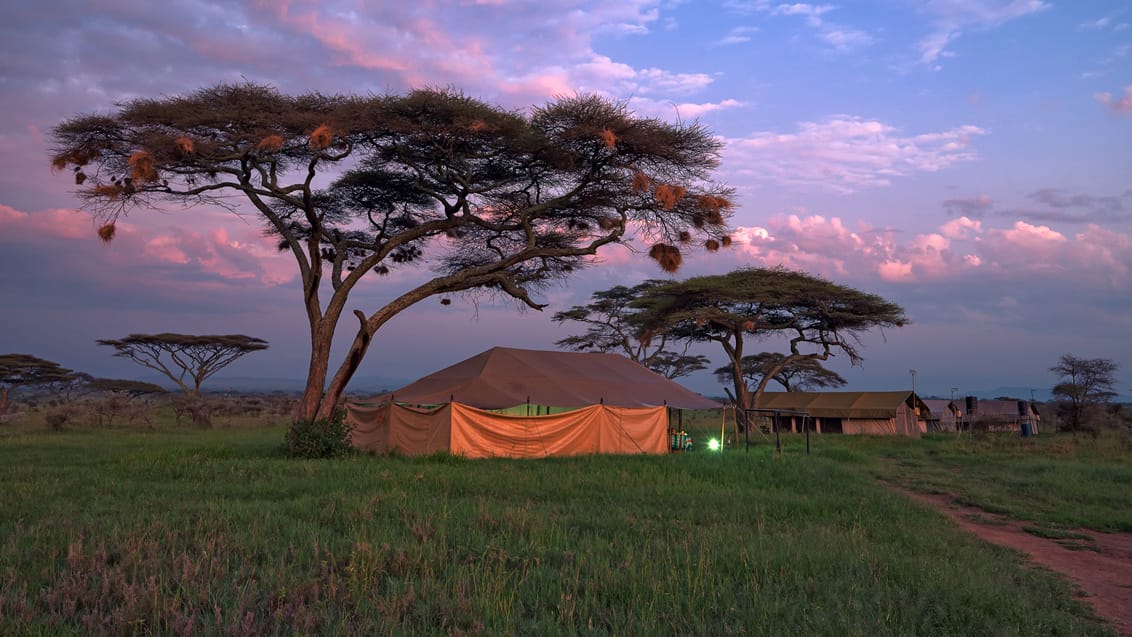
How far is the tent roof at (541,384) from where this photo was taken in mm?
19578

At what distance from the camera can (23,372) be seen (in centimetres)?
4431

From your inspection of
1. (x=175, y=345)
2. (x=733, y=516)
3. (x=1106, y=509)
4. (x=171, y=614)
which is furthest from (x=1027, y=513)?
(x=175, y=345)

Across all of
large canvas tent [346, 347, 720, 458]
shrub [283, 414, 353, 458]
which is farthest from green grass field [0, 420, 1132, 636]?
large canvas tent [346, 347, 720, 458]

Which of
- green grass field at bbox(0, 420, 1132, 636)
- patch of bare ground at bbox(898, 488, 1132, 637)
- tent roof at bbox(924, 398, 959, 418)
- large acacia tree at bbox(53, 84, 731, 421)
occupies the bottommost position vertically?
patch of bare ground at bbox(898, 488, 1132, 637)

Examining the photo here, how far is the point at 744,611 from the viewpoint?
5.42 meters

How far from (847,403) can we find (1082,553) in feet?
114

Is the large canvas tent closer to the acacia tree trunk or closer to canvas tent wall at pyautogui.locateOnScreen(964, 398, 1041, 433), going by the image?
the acacia tree trunk

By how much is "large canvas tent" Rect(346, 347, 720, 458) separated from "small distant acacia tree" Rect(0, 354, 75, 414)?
3331 cm

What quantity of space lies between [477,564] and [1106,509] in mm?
12032

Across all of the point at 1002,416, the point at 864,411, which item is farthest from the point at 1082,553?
the point at 1002,416

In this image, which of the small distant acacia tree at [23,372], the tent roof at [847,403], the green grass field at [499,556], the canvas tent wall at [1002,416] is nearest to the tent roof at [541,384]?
the green grass field at [499,556]

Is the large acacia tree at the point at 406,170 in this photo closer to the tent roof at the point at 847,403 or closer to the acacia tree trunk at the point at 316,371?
the acacia tree trunk at the point at 316,371

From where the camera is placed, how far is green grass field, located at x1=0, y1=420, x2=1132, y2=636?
5109 mm

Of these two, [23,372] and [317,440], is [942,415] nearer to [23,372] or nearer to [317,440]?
[317,440]
